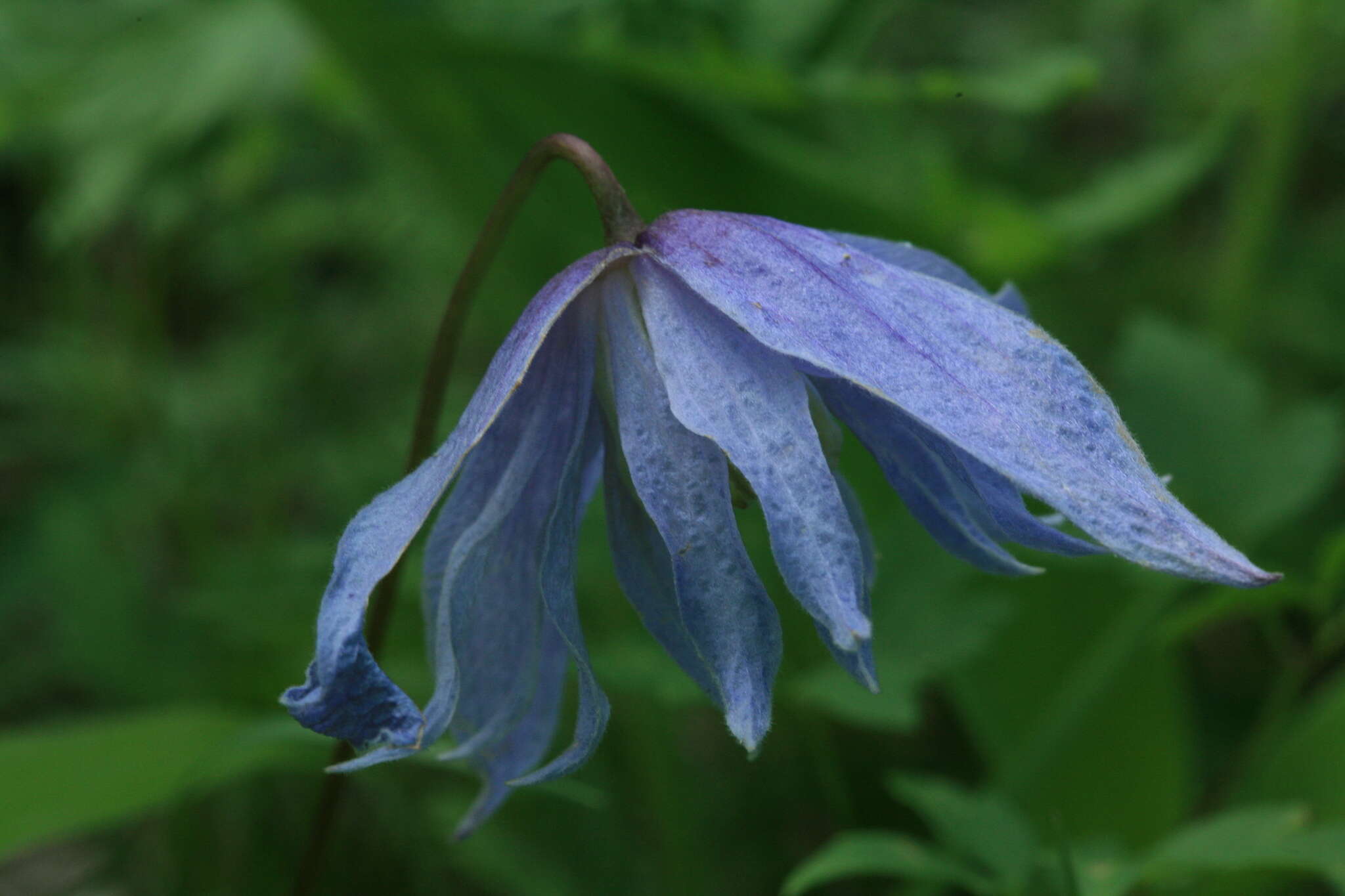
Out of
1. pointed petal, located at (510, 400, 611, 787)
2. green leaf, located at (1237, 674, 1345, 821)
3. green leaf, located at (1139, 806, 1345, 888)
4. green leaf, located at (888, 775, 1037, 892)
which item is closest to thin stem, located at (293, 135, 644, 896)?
pointed petal, located at (510, 400, 611, 787)

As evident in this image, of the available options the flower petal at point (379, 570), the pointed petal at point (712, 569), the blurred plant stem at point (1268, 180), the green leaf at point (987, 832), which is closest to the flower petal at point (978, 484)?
the pointed petal at point (712, 569)

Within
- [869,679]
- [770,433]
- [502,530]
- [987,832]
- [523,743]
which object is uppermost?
[770,433]

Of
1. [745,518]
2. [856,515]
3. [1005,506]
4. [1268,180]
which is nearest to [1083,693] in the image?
[745,518]

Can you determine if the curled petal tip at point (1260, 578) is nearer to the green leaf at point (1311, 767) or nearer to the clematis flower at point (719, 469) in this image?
the clematis flower at point (719, 469)

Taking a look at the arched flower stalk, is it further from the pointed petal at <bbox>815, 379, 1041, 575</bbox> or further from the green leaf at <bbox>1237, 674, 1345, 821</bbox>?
the green leaf at <bbox>1237, 674, 1345, 821</bbox>

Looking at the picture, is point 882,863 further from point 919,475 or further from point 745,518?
point 745,518

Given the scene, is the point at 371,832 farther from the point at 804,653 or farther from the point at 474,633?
the point at 474,633

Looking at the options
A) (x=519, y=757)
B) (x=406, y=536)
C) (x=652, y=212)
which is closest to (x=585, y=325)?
(x=406, y=536)
